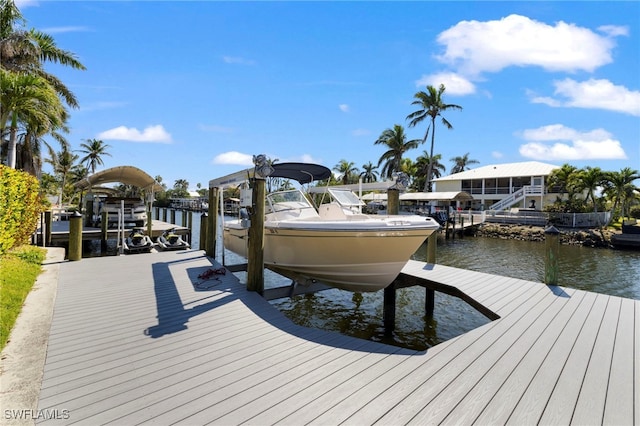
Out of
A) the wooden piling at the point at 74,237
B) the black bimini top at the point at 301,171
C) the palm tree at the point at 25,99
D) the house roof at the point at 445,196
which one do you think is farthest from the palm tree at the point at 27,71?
the house roof at the point at 445,196

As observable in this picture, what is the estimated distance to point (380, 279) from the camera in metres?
6.61

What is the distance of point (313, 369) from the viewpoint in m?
3.12

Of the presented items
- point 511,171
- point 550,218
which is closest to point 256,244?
point 550,218

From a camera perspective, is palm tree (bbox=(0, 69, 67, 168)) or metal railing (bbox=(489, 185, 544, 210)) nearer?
palm tree (bbox=(0, 69, 67, 168))

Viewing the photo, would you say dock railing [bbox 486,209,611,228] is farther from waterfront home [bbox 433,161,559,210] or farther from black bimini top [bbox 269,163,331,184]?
black bimini top [bbox 269,163,331,184]

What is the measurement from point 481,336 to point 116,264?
7.65m

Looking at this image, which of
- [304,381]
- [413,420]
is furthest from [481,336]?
[304,381]

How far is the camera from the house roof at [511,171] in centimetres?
3409

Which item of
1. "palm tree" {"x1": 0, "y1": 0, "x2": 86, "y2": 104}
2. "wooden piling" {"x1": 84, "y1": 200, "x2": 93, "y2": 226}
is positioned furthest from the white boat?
"palm tree" {"x1": 0, "y1": 0, "x2": 86, "y2": 104}

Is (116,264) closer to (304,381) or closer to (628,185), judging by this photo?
(304,381)

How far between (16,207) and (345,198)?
7.24 metres

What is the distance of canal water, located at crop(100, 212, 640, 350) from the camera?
7.58 m

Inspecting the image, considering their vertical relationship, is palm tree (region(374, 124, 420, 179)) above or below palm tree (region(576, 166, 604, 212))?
above

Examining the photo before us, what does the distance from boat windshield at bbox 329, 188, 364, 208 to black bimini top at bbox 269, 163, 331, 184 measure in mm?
998
